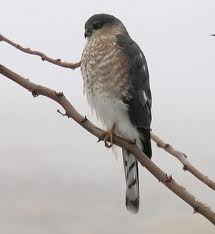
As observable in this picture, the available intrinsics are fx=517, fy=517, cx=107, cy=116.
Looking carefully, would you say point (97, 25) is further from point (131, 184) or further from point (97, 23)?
point (131, 184)

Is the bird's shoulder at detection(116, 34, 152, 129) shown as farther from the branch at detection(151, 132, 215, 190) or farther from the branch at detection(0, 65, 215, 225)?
the branch at detection(0, 65, 215, 225)

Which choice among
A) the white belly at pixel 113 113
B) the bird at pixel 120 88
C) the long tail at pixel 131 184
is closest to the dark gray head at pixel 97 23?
the bird at pixel 120 88

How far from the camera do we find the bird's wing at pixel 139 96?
1161 mm

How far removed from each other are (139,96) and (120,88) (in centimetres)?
5

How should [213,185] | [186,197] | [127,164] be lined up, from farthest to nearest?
1. [127,164]
2. [213,185]
3. [186,197]

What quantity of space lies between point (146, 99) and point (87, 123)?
21.3 inches

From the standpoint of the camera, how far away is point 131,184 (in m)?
1.12

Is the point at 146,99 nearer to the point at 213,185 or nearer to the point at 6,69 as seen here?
the point at 213,185

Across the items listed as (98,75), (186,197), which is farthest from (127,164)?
(186,197)

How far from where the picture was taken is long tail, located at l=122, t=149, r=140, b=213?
1042mm

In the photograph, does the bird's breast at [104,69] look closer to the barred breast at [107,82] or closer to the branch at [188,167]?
the barred breast at [107,82]

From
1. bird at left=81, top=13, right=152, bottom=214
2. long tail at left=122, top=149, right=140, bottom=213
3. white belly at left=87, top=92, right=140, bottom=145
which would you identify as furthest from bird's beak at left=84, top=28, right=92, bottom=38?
long tail at left=122, top=149, right=140, bottom=213

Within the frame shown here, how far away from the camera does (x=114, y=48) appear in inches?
48.6

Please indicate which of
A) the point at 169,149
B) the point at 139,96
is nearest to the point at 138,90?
the point at 139,96
